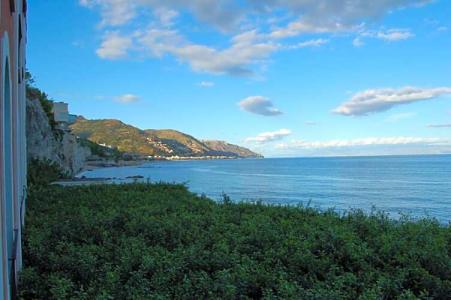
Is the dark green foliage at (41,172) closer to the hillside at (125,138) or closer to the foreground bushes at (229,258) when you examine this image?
the foreground bushes at (229,258)

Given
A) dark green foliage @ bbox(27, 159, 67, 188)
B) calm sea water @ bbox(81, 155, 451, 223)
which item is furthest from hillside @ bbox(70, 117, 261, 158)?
dark green foliage @ bbox(27, 159, 67, 188)

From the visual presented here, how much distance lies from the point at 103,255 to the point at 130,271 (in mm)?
759

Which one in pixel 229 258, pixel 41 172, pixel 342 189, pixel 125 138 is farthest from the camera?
pixel 125 138

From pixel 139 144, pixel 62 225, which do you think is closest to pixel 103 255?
pixel 62 225

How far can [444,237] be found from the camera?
21.8 ft

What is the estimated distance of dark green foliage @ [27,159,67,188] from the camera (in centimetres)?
1772

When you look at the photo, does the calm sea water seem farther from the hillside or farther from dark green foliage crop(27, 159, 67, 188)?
the hillside

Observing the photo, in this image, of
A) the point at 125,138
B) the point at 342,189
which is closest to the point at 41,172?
the point at 342,189

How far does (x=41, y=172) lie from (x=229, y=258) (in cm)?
1675

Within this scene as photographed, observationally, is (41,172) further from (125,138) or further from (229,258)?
(125,138)

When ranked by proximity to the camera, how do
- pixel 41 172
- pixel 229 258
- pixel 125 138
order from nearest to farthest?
pixel 229 258 → pixel 41 172 → pixel 125 138

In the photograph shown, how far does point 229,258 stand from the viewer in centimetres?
536

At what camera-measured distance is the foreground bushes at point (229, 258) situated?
4477 mm

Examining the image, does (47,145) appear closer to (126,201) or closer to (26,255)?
(126,201)
